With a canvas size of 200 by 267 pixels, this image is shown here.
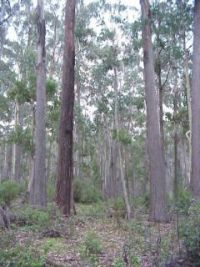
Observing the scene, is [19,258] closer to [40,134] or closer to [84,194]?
[40,134]

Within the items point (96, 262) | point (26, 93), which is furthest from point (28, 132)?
point (96, 262)

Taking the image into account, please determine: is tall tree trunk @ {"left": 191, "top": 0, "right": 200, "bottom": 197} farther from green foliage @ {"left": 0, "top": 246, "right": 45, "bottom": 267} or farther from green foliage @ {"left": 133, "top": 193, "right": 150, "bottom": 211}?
green foliage @ {"left": 0, "top": 246, "right": 45, "bottom": 267}

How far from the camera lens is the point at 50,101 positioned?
68.6 feet

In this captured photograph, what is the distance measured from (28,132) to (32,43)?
8.53m

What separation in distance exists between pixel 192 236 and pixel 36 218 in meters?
5.09

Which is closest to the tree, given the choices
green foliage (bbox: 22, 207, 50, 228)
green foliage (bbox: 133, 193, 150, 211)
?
green foliage (bbox: 22, 207, 50, 228)

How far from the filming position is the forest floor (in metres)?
5.35

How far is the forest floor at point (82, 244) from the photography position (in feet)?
17.5

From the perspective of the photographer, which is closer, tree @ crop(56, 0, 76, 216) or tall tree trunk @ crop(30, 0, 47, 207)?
tree @ crop(56, 0, 76, 216)

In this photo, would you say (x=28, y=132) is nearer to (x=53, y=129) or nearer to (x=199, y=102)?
(x=53, y=129)

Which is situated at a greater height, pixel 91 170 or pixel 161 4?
pixel 161 4

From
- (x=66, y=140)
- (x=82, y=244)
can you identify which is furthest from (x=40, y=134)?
(x=82, y=244)

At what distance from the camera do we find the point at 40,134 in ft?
42.9

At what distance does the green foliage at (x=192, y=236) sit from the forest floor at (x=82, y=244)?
0.40ft
